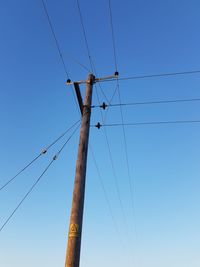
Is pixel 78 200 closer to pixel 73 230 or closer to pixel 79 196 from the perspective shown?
pixel 79 196

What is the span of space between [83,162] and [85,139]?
0.62 m

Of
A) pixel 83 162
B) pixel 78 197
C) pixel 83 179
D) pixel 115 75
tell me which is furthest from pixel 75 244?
pixel 115 75

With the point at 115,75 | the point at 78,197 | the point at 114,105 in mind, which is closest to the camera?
the point at 78,197

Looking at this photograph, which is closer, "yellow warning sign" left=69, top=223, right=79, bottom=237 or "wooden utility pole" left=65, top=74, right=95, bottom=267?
"wooden utility pole" left=65, top=74, right=95, bottom=267

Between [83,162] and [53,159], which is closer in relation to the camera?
[83,162]

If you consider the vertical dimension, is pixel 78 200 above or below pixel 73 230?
above

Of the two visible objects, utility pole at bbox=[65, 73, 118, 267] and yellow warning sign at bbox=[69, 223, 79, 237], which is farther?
yellow warning sign at bbox=[69, 223, 79, 237]

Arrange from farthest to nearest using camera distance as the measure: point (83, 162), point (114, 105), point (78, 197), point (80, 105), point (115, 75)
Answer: point (114, 105) < point (115, 75) < point (80, 105) < point (83, 162) < point (78, 197)

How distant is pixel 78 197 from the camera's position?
637 centimetres

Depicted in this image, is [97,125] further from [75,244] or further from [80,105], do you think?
[75,244]

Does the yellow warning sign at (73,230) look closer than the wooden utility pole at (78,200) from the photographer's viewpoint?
No

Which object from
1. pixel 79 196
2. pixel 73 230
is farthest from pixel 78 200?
pixel 73 230

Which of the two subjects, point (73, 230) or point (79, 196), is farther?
point (79, 196)

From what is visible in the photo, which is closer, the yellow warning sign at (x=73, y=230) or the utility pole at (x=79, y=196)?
the utility pole at (x=79, y=196)
